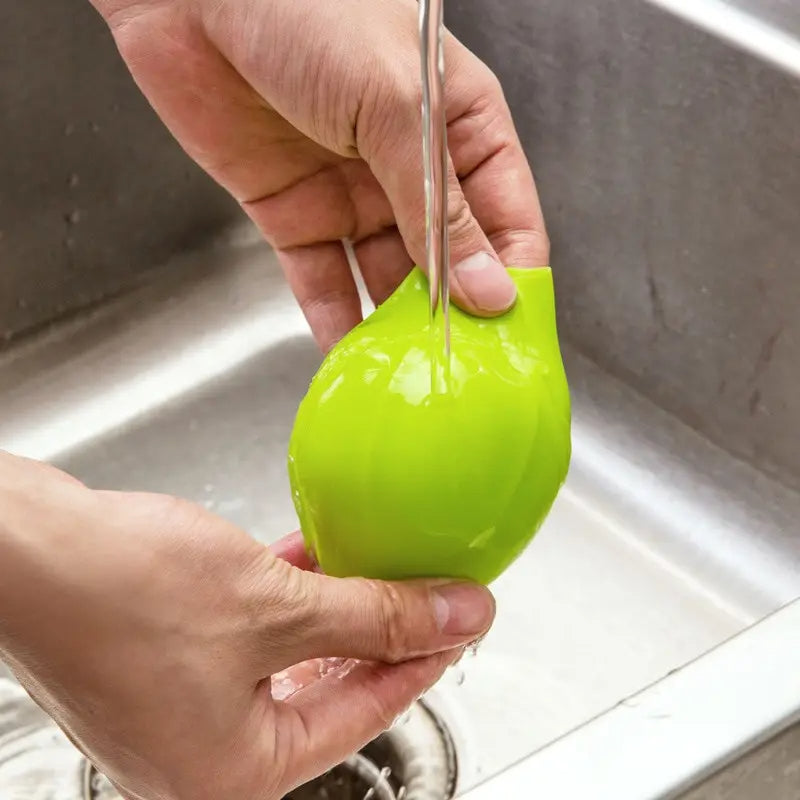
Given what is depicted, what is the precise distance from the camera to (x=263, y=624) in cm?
49

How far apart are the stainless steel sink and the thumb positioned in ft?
0.83

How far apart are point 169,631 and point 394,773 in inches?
13.2

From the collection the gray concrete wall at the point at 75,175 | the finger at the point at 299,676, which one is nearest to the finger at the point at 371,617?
the finger at the point at 299,676

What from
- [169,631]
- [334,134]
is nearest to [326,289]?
Answer: [334,134]

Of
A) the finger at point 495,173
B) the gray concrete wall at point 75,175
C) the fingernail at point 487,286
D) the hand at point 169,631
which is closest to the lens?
the hand at point 169,631

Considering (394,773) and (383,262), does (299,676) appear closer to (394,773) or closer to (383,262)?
(394,773)

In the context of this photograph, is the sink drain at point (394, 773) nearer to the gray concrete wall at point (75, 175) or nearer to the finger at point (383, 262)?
A: the finger at point (383, 262)

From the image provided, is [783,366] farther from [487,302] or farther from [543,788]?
[543,788]

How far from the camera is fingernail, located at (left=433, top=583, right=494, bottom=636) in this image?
541mm

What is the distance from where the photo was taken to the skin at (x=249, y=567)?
0.47 metres

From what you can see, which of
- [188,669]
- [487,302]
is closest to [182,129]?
[487,302]

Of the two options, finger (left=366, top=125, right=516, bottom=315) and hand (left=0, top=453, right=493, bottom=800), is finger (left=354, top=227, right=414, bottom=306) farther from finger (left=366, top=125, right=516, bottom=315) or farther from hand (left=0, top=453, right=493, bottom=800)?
hand (left=0, top=453, right=493, bottom=800)

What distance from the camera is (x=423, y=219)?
61cm

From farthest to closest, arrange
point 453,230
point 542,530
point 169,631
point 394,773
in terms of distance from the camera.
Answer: point 542,530 → point 394,773 → point 453,230 → point 169,631
